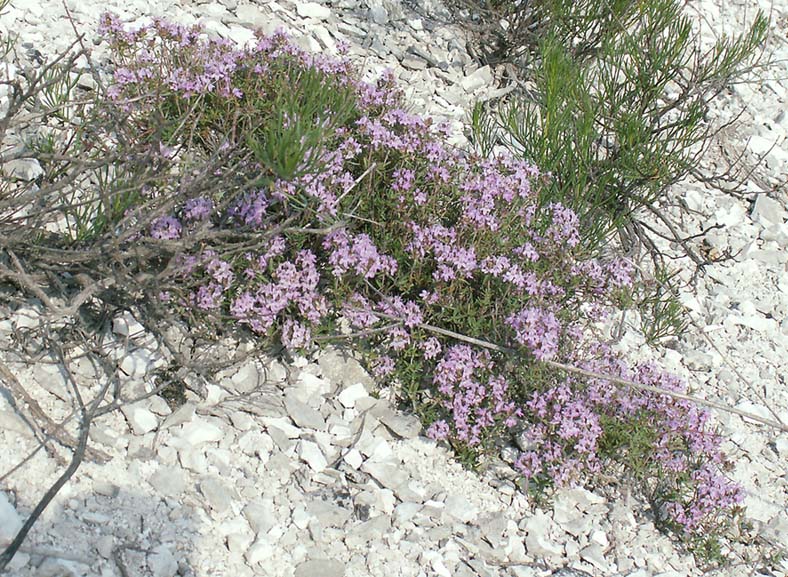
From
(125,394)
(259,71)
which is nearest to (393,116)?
(259,71)

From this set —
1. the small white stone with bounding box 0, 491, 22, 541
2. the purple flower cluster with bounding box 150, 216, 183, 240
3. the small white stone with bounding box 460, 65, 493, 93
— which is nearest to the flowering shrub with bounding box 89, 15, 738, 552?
the purple flower cluster with bounding box 150, 216, 183, 240

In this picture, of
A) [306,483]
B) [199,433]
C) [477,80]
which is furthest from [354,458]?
[477,80]

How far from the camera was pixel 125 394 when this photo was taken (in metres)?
3.70

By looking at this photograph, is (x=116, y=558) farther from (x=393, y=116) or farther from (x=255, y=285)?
(x=393, y=116)

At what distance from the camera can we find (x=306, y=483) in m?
3.65

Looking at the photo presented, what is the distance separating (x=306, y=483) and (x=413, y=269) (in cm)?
102

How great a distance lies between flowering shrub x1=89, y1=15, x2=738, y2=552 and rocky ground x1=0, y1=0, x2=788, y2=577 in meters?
0.18

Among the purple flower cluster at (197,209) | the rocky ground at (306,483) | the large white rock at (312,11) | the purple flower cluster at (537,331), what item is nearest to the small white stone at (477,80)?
the large white rock at (312,11)

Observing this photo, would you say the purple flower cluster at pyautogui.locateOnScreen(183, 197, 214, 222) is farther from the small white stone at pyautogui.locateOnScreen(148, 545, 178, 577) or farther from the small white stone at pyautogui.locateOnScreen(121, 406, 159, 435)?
the small white stone at pyautogui.locateOnScreen(148, 545, 178, 577)

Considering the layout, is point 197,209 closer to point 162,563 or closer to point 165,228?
point 165,228

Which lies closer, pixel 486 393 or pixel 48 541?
pixel 48 541

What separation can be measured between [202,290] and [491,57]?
3.25 metres

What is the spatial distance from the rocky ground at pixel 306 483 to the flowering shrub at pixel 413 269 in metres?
0.18

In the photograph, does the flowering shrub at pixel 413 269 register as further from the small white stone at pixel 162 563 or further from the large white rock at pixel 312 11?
the large white rock at pixel 312 11
